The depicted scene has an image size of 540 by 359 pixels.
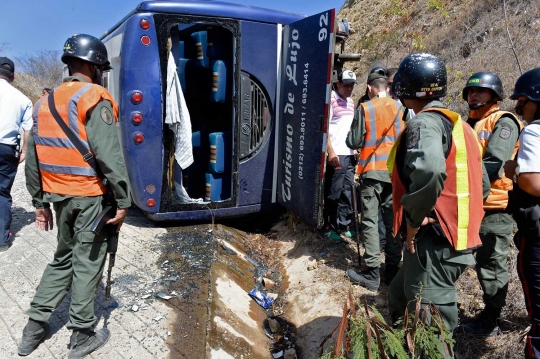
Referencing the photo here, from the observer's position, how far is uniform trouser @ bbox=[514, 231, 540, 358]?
84.4 inches

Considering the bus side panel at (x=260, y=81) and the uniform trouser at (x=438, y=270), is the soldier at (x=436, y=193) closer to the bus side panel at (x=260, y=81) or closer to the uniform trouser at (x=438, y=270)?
the uniform trouser at (x=438, y=270)

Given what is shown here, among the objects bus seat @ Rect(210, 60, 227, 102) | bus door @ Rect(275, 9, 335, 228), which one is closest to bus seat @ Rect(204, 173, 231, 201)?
bus door @ Rect(275, 9, 335, 228)

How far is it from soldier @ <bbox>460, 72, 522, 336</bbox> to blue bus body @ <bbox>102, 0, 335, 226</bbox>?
1.39 m

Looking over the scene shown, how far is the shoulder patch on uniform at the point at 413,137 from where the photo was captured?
2.05m

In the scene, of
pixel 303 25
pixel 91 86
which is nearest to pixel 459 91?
pixel 303 25

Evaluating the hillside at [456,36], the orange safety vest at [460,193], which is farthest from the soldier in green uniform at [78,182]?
the hillside at [456,36]

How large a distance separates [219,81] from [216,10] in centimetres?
75

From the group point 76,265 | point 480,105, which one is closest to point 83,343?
point 76,265

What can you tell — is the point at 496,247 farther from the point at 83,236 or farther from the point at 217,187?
the point at 217,187

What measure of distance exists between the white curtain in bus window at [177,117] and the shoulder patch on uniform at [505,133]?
2.91 metres

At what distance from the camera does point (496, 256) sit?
2900 mm

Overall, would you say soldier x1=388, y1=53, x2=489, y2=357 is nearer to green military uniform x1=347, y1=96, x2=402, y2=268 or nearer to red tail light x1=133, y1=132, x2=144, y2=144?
green military uniform x1=347, y1=96, x2=402, y2=268

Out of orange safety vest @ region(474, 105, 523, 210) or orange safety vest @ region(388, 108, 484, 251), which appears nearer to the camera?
orange safety vest @ region(388, 108, 484, 251)

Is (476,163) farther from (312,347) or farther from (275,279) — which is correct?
(275,279)
